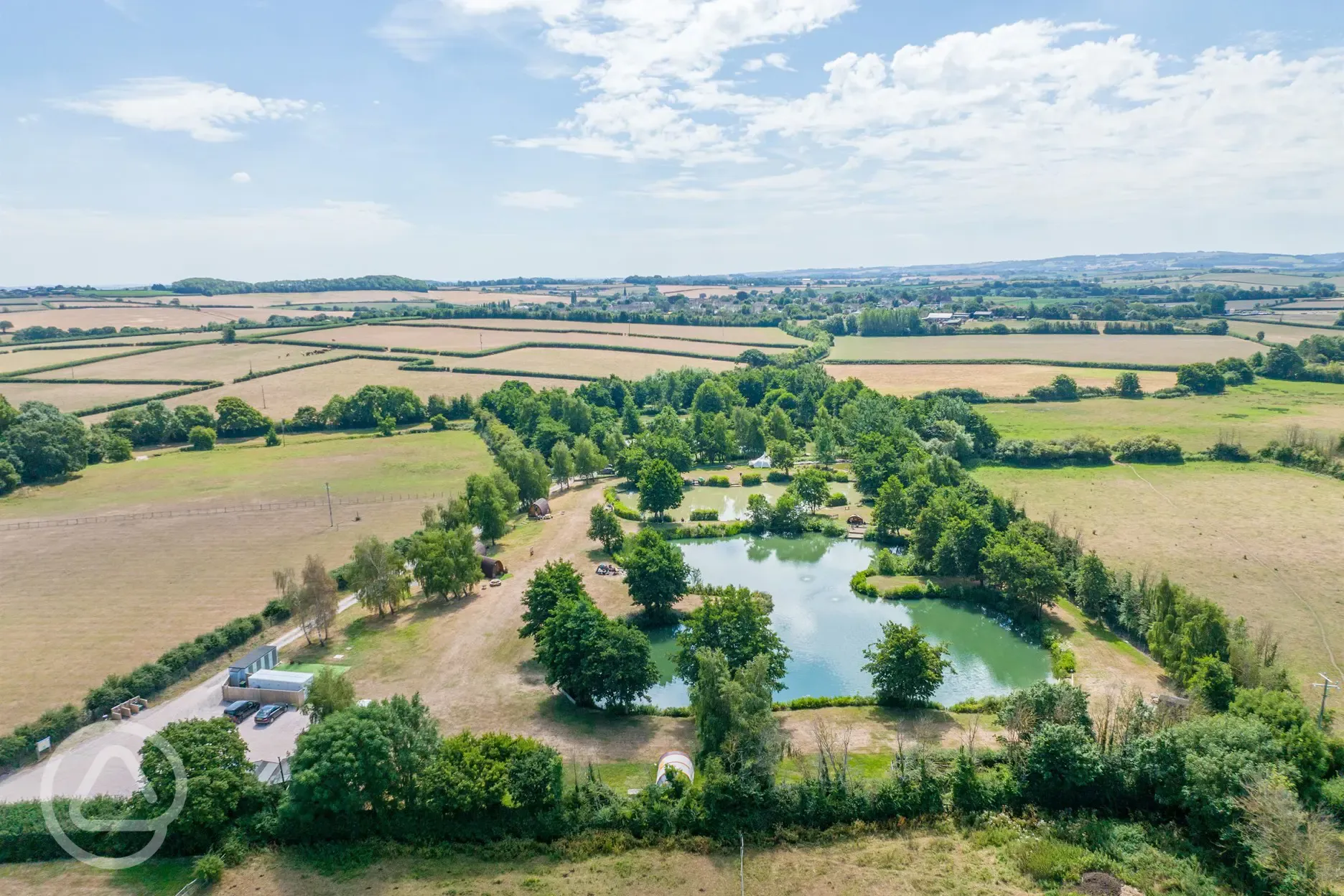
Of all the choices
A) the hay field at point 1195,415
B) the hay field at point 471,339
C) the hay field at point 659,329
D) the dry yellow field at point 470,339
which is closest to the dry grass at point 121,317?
the hay field at point 471,339

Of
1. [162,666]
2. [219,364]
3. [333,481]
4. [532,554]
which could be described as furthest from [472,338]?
[162,666]

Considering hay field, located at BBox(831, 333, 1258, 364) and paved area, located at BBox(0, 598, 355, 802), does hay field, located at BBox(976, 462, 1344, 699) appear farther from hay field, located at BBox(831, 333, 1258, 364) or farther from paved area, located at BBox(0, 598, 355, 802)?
hay field, located at BBox(831, 333, 1258, 364)

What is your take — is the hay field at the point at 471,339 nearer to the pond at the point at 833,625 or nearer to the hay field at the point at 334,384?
the hay field at the point at 334,384

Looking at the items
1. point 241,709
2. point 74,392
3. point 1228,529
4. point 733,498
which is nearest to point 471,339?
point 74,392

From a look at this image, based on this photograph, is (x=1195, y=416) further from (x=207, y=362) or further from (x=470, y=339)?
(x=207, y=362)

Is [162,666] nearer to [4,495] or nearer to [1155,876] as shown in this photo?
[1155,876]

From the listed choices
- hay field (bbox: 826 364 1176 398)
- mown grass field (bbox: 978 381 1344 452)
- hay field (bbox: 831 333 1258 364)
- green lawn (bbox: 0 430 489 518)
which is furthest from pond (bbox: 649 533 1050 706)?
hay field (bbox: 831 333 1258 364)
